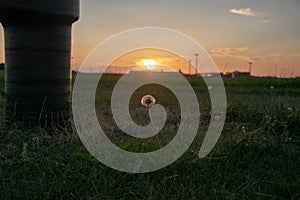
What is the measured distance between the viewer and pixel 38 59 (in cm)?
260

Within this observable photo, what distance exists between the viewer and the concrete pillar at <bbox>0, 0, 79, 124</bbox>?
8.43 feet

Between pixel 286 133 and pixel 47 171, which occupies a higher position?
pixel 286 133

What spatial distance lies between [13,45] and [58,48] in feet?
1.17

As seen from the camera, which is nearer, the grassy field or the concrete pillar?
the grassy field

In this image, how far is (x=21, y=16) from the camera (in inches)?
99.0

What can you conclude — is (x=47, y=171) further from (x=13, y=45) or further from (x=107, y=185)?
(x=13, y=45)

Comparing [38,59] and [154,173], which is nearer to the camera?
[154,173]

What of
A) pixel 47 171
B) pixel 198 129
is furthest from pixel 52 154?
pixel 198 129

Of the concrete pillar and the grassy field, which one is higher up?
the concrete pillar

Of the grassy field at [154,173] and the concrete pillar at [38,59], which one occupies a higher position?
the concrete pillar at [38,59]

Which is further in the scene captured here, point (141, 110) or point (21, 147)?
point (141, 110)

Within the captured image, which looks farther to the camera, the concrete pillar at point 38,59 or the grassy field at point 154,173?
the concrete pillar at point 38,59

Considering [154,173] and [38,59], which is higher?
[38,59]

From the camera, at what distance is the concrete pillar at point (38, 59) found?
8.43ft
